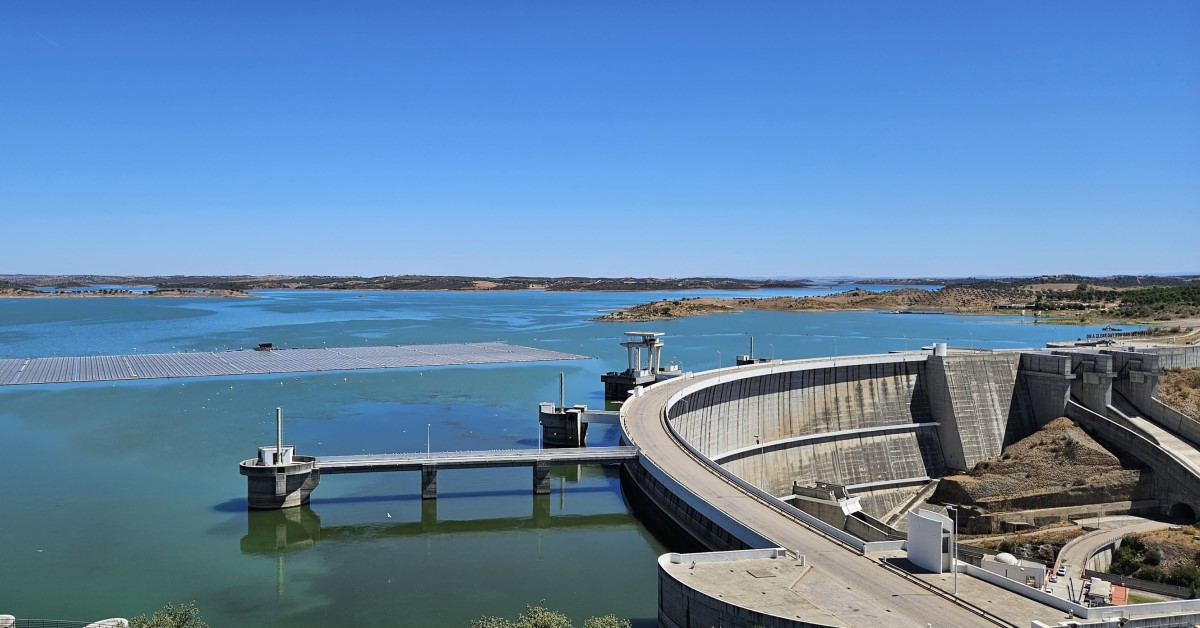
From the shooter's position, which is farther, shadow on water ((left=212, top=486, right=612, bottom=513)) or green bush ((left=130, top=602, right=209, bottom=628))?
shadow on water ((left=212, top=486, right=612, bottom=513))

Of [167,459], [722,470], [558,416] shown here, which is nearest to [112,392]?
[167,459]

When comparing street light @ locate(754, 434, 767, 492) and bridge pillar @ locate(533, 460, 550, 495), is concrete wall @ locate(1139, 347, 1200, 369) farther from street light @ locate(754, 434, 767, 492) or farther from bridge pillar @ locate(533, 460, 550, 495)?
bridge pillar @ locate(533, 460, 550, 495)

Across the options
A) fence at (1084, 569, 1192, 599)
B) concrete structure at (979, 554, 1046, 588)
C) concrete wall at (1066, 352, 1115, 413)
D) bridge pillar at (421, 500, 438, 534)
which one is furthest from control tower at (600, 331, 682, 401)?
concrete structure at (979, 554, 1046, 588)

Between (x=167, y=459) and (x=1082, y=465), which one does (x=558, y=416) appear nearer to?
(x=167, y=459)

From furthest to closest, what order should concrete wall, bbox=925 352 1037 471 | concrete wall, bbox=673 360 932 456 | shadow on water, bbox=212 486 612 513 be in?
concrete wall, bbox=925 352 1037 471
concrete wall, bbox=673 360 932 456
shadow on water, bbox=212 486 612 513

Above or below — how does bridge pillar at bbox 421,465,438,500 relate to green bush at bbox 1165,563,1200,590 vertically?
above

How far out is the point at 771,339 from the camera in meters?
121

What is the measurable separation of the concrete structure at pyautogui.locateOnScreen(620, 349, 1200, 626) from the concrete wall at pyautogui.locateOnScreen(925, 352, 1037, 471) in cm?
6

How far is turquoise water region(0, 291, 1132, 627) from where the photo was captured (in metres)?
26.1

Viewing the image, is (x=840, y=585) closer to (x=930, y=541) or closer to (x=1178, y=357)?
(x=930, y=541)

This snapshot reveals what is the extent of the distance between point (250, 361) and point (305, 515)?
55606mm

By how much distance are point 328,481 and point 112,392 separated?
3543 centimetres

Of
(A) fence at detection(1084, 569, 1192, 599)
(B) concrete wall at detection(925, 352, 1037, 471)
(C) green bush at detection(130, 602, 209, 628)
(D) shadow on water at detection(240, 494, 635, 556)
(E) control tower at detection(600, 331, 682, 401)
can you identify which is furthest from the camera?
(E) control tower at detection(600, 331, 682, 401)

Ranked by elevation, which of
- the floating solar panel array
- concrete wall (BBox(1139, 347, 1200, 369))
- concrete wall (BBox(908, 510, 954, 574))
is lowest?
the floating solar panel array
